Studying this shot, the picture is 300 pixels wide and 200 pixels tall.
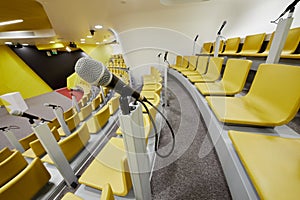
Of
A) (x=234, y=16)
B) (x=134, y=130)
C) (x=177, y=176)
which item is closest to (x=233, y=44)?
(x=234, y=16)

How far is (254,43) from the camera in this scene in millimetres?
2098

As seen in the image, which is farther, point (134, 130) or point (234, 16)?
point (234, 16)

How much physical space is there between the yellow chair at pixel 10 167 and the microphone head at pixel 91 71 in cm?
170

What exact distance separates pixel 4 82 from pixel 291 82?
33.2ft

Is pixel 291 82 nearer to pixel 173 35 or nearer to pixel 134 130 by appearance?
pixel 134 130

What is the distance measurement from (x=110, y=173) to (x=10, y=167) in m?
1.29

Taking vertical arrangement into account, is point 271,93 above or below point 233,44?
below

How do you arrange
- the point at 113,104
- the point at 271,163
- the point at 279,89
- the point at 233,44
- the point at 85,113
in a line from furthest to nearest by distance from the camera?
the point at 233,44 < the point at 85,113 < the point at 113,104 < the point at 279,89 < the point at 271,163

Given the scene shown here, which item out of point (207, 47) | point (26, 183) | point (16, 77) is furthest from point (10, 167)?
point (16, 77)

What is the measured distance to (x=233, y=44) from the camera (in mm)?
2650

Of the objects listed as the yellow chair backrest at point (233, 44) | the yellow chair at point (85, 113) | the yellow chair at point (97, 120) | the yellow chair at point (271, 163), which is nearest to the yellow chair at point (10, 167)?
the yellow chair at point (97, 120)

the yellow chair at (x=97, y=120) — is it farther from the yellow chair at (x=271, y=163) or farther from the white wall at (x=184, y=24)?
the white wall at (x=184, y=24)

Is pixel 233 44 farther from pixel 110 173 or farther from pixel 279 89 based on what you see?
pixel 110 173

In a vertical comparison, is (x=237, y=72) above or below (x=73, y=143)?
above
